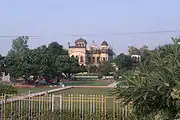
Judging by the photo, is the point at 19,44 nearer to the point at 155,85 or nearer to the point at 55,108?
the point at 55,108

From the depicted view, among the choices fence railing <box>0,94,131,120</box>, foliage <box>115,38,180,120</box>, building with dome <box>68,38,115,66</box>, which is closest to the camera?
foliage <box>115,38,180,120</box>

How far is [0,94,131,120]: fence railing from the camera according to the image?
11766mm

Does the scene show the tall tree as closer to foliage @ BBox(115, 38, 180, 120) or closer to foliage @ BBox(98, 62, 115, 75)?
foliage @ BBox(98, 62, 115, 75)

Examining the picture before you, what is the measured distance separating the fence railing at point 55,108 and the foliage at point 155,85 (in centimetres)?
513

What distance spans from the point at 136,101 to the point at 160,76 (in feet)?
2.36

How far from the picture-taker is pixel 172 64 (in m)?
5.83

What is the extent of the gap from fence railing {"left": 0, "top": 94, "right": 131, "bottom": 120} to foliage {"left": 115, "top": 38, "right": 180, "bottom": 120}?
5129 millimetres

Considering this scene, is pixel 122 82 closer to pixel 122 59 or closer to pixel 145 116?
pixel 145 116

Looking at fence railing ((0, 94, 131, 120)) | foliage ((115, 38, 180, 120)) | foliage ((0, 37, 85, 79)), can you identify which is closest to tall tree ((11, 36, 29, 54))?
foliage ((0, 37, 85, 79))

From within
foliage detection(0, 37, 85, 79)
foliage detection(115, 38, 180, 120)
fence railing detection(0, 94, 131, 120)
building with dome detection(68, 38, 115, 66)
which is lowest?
fence railing detection(0, 94, 131, 120)

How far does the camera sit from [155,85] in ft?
18.3

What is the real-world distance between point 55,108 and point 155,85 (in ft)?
25.8

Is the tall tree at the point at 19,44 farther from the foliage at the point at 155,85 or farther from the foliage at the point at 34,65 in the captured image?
the foliage at the point at 155,85

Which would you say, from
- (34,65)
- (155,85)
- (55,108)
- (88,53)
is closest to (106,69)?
(88,53)
